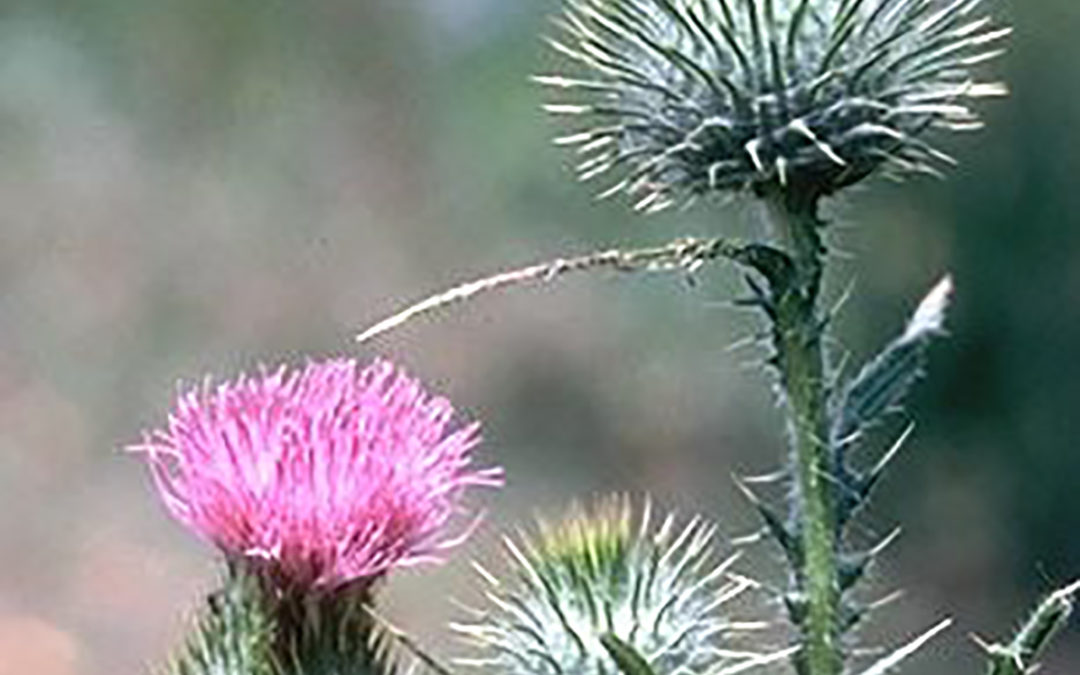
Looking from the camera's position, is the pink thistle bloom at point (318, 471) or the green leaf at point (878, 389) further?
the green leaf at point (878, 389)

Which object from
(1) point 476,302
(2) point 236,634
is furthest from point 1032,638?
(1) point 476,302

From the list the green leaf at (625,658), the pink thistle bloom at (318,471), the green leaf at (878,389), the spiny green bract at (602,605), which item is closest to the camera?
the green leaf at (625,658)

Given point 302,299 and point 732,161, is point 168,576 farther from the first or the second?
point 732,161

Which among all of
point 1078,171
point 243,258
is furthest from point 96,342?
point 1078,171

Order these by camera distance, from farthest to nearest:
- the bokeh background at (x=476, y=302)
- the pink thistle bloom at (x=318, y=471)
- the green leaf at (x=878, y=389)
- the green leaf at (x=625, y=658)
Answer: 1. the bokeh background at (x=476, y=302)
2. the green leaf at (x=878, y=389)
3. the pink thistle bloom at (x=318, y=471)
4. the green leaf at (x=625, y=658)

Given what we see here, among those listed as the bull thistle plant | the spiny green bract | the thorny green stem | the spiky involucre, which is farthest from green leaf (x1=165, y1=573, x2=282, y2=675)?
the spiky involucre

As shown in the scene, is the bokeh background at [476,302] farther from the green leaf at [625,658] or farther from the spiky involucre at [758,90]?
the green leaf at [625,658]

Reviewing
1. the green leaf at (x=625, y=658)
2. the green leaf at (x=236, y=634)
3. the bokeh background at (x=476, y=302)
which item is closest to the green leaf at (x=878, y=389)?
the green leaf at (x=625, y=658)

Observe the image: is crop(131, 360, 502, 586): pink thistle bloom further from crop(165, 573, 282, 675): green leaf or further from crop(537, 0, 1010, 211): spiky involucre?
crop(537, 0, 1010, 211): spiky involucre

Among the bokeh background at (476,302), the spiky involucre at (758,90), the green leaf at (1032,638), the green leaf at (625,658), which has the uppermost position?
the bokeh background at (476,302)
